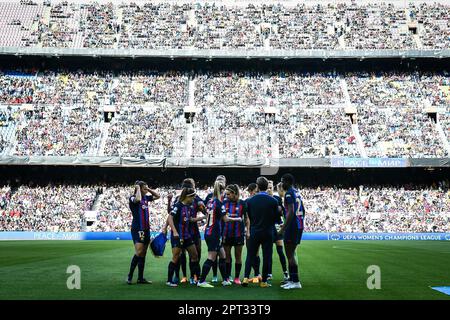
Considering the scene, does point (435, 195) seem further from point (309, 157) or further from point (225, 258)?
point (225, 258)

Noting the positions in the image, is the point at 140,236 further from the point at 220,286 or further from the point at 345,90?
the point at 345,90

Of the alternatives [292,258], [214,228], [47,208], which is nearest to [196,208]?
[214,228]

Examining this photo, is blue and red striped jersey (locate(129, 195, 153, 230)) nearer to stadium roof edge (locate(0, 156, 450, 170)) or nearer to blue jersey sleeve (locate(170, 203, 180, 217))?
blue jersey sleeve (locate(170, 203, 180, 217))

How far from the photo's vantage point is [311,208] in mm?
42188

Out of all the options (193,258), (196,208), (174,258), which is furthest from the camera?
(196,208)

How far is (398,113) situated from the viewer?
4750 centimetres

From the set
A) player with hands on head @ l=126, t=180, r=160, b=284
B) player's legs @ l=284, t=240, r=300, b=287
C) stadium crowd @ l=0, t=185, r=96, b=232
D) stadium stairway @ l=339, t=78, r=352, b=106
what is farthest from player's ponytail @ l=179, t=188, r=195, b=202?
stadium stairway @ l=339, t=78, r=352, b=106

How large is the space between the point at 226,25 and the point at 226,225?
4533 centimetres

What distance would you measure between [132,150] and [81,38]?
1463 cm

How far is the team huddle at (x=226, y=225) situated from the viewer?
11.2m

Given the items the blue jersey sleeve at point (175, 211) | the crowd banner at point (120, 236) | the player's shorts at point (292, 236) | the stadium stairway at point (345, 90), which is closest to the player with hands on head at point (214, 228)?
the blue jersey sleeve at point (175, 211)

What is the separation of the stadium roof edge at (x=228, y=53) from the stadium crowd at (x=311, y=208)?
13.1 m

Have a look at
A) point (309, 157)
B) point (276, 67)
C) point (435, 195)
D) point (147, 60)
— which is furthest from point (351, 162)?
point (147, 60)
